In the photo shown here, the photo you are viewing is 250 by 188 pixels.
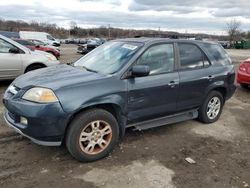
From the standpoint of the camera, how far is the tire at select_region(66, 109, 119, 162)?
3883 millimetres

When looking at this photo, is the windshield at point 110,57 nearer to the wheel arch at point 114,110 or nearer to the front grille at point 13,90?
the wheel arch at point 114,110

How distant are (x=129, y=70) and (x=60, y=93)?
1109mm

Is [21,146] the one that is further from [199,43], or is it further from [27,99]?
[199,43]

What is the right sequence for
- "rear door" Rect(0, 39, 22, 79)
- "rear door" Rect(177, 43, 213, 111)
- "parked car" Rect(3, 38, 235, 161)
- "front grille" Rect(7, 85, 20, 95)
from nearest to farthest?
1. "parked car" Rect(3, 38, 235, 161)
2. "front grille" Rect(7, 85, 20, 95)
3. "rear door" Rect(177, 43, 213, 111)
4. "rear door" Rect(0, 39, 22, 79)

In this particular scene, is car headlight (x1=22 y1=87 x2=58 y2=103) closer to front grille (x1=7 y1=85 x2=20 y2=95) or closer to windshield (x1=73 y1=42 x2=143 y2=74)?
front grille (x1=7 y1=85 x2=20 y2=95)

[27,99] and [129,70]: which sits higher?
[129,70]

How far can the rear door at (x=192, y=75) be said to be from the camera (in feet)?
16.7

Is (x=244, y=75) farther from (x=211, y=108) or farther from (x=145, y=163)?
(x=145, y=163)

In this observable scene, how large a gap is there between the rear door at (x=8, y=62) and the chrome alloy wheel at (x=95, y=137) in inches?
202

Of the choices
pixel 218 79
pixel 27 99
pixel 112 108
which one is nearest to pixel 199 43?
pixel 218 79

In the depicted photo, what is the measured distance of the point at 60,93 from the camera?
12.4 feet

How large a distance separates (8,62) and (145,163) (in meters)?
5.66

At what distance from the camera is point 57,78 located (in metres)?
4.14

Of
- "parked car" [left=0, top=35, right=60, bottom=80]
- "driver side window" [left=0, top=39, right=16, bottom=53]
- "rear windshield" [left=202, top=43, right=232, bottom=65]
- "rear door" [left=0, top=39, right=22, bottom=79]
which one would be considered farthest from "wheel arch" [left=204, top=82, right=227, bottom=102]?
"driver side window" [left=0, top=39, right=16, bottom=53]
